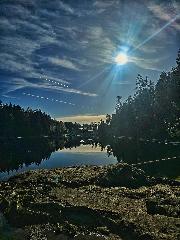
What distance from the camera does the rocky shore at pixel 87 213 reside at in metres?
18.5

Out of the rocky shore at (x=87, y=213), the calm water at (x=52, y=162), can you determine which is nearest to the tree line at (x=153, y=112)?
the calm water at (x=52, y=162)

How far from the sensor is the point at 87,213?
21.2 m

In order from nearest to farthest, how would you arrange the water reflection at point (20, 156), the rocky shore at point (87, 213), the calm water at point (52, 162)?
the rocky shore at point (87, 213), the calm water at point (52, 162), the water reflection at point (20, 156)

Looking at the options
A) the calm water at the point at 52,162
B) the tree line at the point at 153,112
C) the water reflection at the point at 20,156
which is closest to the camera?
the calm water at the point at 52,162

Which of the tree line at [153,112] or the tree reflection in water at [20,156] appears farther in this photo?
the tree line at [153,112]

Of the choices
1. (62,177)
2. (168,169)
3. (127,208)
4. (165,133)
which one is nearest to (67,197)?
(127,208)

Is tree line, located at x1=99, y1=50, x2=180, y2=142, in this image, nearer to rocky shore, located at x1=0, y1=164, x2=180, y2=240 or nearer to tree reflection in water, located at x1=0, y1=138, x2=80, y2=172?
tree reflection in water, located at x1=0, y1=138, x2=80, y2=172

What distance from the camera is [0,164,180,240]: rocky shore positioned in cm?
1845

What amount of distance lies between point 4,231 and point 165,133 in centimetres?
10623

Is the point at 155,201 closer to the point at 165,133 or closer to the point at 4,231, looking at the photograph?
the point at 4,231

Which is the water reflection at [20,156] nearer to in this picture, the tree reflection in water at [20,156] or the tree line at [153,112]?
the tree reflection in water at [20,156]

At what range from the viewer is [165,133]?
121 m

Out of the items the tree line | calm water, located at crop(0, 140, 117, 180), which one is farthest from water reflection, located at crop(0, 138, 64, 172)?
the tree line

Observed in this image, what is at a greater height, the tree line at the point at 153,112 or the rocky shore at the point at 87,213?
the tree line at the point at 153,112
